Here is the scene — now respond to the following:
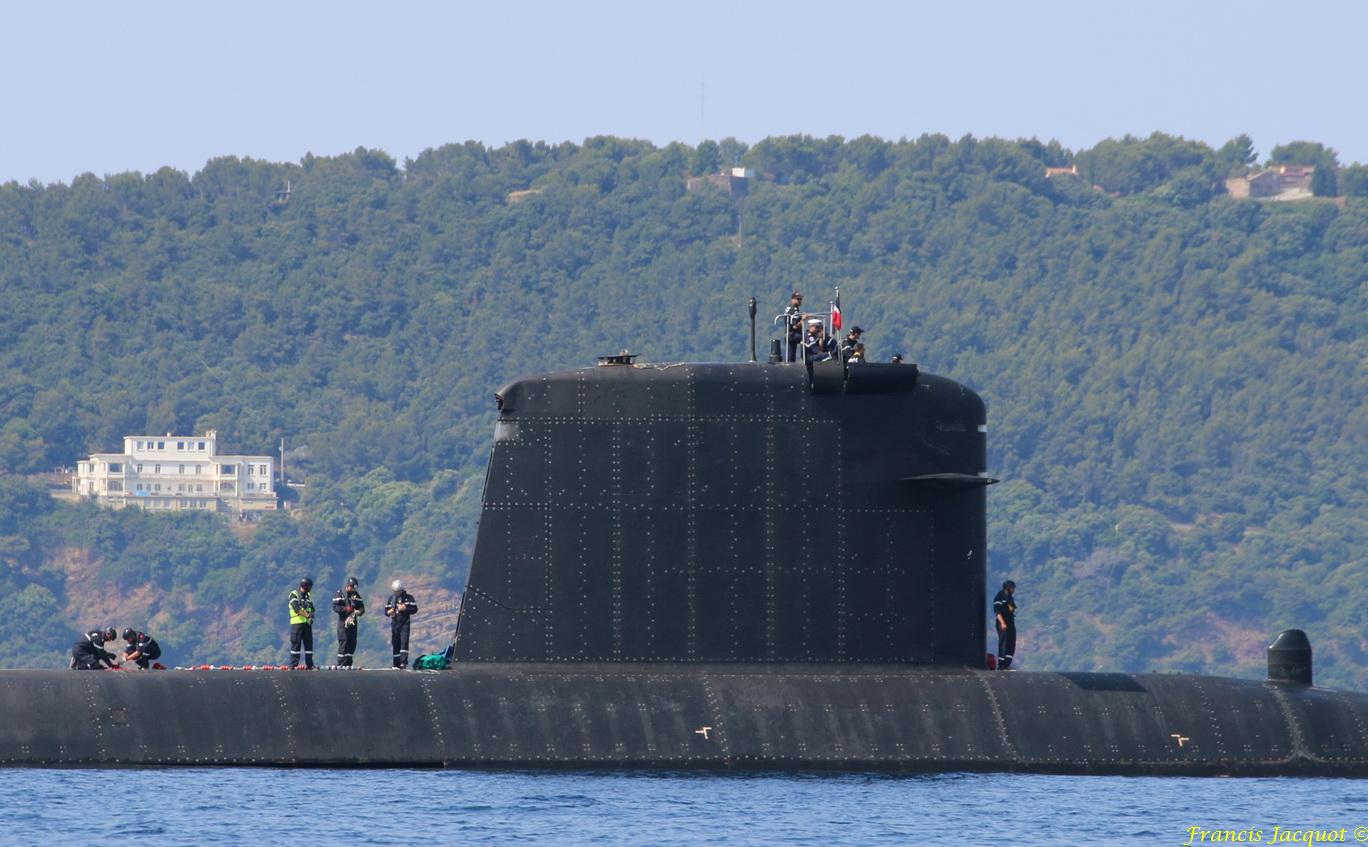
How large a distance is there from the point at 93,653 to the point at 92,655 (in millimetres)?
45

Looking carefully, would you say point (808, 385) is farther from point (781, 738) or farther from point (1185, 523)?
point (1185, 523)

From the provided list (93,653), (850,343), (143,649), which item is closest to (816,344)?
(850,343)

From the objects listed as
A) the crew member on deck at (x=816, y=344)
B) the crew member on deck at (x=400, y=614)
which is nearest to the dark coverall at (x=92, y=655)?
the crew member on deck at (x=400, y=614)

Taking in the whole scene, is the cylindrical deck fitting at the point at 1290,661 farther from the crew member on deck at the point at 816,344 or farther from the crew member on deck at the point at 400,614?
the crew member on deck at the point at 400,614

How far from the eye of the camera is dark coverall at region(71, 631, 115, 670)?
29672 millimetres

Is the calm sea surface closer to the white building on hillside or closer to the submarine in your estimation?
the submarine

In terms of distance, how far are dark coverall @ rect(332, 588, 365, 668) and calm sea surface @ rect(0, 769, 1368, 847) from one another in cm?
230

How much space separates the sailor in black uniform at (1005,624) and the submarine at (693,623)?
155 cm

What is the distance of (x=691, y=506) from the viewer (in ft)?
92.8

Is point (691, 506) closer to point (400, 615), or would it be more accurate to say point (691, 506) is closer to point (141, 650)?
point (400, 615)

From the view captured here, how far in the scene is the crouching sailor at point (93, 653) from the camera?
29.7 m

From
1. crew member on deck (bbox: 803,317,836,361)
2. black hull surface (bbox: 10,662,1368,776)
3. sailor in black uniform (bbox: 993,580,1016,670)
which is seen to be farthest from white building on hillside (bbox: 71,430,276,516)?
crew member on deck (bbox: 803,317,836,361)

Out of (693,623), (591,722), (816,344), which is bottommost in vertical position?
(591,722)

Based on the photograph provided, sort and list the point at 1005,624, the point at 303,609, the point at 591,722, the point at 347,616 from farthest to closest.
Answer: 1. the point at 1005,624
2. the point at 303,609
3. the point at 347,616
4. the point at 591,722
